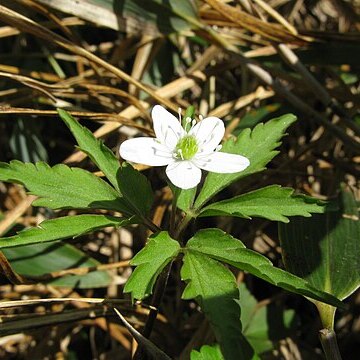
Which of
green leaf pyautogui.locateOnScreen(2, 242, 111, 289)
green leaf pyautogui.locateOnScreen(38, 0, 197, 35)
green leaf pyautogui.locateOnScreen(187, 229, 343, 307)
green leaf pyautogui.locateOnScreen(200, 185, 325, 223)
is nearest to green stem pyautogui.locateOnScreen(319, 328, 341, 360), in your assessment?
green leaf pyautogui.locateOnScreen(187, 229, 343, 307)

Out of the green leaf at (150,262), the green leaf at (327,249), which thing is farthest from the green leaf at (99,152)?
the green leaf at (327,249)

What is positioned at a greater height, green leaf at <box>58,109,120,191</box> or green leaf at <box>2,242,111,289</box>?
green leaf at <box>58,109,120,191</box>

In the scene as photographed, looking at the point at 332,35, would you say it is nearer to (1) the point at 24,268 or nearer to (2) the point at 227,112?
(2) the point at 227,112

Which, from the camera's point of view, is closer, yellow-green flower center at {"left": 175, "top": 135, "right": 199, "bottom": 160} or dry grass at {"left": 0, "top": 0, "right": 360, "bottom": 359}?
yellow-green flower center at {"left": 175, "top": 135, "right": 199, "bottom": 160}

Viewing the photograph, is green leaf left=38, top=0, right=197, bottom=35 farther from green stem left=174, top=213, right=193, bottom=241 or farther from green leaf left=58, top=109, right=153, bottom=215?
green stem left=174, top=213, right=193, bottom=241

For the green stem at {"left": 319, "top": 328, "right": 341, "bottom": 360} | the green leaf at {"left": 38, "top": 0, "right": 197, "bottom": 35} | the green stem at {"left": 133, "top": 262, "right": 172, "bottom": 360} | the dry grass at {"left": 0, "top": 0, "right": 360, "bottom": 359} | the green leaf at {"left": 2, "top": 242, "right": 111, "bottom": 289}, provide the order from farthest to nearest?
the green leaf at {"left": 38, "top": 0, "right": 197, "bottom": 35} < the dry grass at {"left": 0, "top": 0, "right": 360, "bottom": 359} < the green leaf at {"left": 2, "top": 242, "right": 111, "bottom": 289} < the green stem at {"left": 133, "top": 262, "right": 172, "bottom": 360} < the green stem at {"left": 319, "top": 328, "right": 341, "bottom": 360}

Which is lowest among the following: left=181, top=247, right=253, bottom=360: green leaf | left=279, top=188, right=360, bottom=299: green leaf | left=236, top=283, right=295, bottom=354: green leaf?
left=236, top=283, right=295, bottom=354: green leaf

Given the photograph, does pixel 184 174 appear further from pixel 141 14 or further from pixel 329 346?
pixel 141 14

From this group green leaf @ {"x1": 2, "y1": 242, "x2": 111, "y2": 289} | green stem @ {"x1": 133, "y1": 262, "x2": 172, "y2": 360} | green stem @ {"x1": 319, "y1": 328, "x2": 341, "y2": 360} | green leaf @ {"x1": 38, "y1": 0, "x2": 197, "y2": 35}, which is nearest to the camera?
green stem @ {"x1": 319, "y1": 328, "x2": 341, "y2": 360}

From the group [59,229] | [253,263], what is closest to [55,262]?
[59,229]
